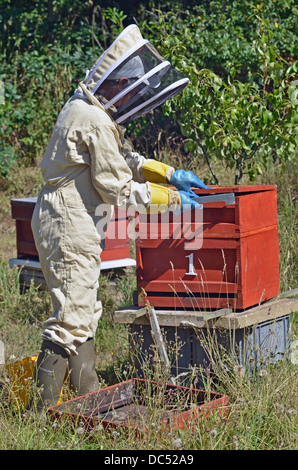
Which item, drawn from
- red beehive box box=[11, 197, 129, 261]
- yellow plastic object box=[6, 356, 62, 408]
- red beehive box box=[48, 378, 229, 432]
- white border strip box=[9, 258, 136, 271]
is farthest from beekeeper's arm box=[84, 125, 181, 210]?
white border strip box=[9, 258, 136, 271]

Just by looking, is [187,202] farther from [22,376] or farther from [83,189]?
[22,376]

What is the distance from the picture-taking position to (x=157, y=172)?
3.84 metres

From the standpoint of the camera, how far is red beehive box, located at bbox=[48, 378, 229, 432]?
111 inches

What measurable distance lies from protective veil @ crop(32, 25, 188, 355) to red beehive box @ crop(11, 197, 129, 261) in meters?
1.86

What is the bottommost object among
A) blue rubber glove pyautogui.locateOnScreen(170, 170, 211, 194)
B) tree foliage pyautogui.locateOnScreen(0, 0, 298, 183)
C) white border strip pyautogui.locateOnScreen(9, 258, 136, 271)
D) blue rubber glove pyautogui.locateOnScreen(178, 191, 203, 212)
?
white border strip pyautogui.locateOnScreen(9, 258, 136, 271)

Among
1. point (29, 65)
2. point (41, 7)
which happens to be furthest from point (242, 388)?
point (41, 7)

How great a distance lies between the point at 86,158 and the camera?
337 cm

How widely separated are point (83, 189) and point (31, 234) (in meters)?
2.34

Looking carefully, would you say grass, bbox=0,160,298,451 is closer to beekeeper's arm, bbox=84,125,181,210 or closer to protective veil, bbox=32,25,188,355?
protective veil, bbox=32,25,188,355

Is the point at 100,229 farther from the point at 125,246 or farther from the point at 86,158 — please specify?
the point at 125,246

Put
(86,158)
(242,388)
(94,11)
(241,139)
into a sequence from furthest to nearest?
(94,11), (241,139), (86,158), (242,388)

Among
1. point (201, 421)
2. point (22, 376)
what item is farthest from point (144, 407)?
point (22, 376)
